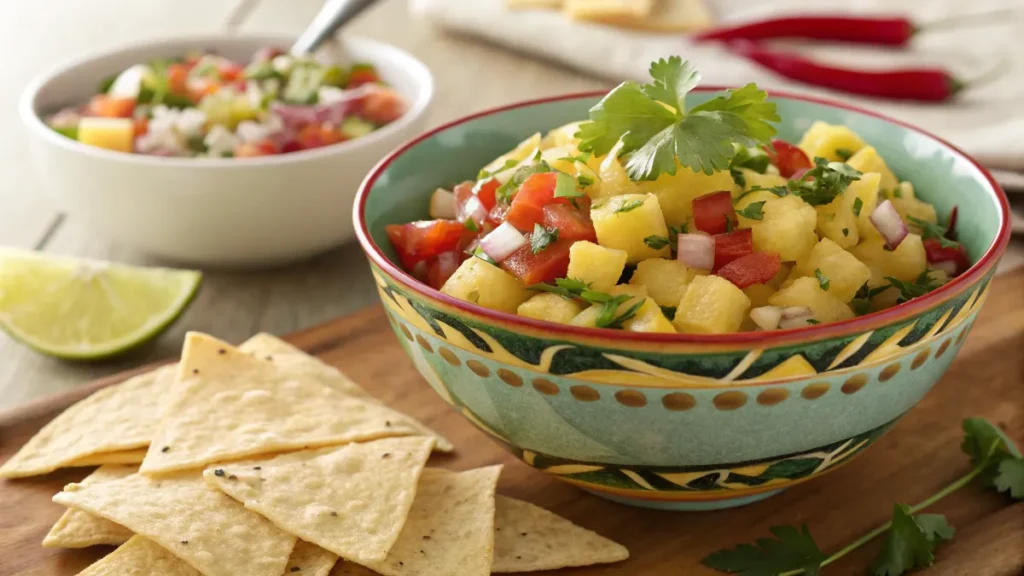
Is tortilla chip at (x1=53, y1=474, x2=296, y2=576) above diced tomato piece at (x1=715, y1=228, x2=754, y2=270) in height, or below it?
below

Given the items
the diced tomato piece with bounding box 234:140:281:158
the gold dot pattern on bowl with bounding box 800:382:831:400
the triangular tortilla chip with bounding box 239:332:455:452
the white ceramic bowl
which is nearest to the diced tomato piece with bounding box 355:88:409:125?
the white ceramic bowl

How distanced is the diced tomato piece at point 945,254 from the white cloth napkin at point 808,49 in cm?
176

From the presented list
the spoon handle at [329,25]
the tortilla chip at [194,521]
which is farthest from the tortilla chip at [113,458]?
the spoon handle at [329,25]

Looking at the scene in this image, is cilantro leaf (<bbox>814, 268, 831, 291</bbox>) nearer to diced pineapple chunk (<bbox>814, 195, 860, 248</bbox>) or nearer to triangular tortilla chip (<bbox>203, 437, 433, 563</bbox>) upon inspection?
diced pineapple chunk (<bbox>814, 195, 860, 248</bbox>)

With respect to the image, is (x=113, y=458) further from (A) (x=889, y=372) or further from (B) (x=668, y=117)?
(A) (x=889, y=372)

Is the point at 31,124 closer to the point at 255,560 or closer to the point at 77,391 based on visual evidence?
the point at 77,391

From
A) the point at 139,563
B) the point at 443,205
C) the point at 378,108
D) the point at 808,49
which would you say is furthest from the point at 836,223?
the point at 808,49

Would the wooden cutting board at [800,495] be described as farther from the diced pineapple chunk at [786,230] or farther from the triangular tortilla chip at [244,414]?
the diced pineapple chunk at [786,230]

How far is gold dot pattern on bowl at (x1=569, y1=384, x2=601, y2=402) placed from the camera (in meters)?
1.67

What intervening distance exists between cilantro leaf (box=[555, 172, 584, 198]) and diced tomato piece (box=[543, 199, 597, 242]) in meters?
0.02

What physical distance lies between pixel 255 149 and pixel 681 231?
159 cm

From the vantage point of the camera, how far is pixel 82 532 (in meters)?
1.92

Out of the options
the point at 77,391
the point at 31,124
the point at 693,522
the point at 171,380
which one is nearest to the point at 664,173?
the point at 693,522

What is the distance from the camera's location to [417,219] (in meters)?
2.31
